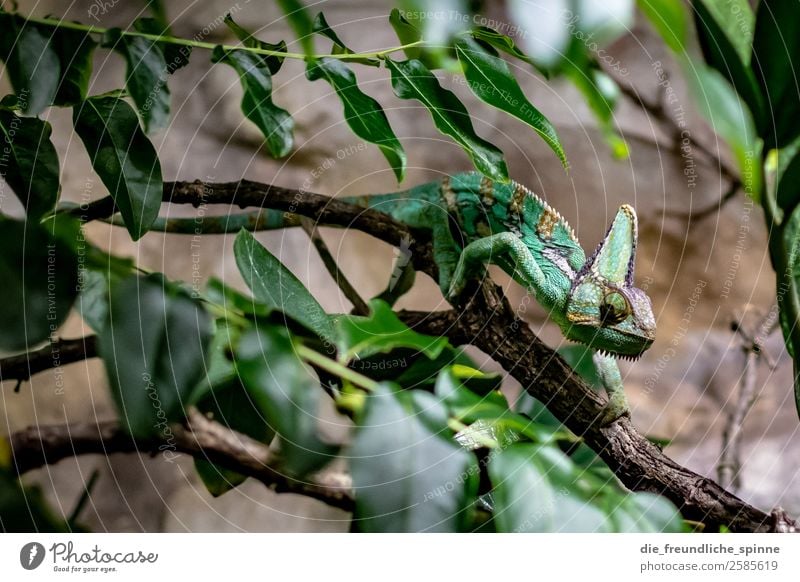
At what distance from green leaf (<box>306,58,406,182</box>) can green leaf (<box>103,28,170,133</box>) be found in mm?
158

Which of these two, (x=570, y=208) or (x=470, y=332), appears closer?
(x=470, y=332)

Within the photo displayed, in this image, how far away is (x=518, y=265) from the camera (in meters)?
0.82

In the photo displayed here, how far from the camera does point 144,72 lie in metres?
0.66

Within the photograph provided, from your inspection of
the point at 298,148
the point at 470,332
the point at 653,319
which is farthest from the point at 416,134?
the point at 653,319

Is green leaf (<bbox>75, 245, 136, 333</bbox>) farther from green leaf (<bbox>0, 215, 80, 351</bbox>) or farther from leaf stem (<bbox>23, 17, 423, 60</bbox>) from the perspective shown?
leaf stem (<bbox>23, 17, 423, 60</bbox>)

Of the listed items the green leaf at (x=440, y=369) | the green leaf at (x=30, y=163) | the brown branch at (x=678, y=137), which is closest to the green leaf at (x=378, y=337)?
the green leaf at (x=440, y=369)

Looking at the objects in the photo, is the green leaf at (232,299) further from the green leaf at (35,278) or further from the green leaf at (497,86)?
the green leaf at (497,86)

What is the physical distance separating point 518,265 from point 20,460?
639mm

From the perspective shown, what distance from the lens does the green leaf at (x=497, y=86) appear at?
674 millimetres

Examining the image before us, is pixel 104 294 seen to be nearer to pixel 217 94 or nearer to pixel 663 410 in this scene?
pixel 217 94

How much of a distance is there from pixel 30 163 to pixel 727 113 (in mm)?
868


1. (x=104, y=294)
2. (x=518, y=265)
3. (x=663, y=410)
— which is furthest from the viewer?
(x=663, y=410)

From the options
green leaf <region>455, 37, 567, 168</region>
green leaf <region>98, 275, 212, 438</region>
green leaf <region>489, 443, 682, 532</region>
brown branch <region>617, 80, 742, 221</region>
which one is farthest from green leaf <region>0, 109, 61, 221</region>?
brown branch <region>617, 80, 742, 221</region>

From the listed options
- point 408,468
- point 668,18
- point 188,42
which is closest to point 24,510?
point 408,468
